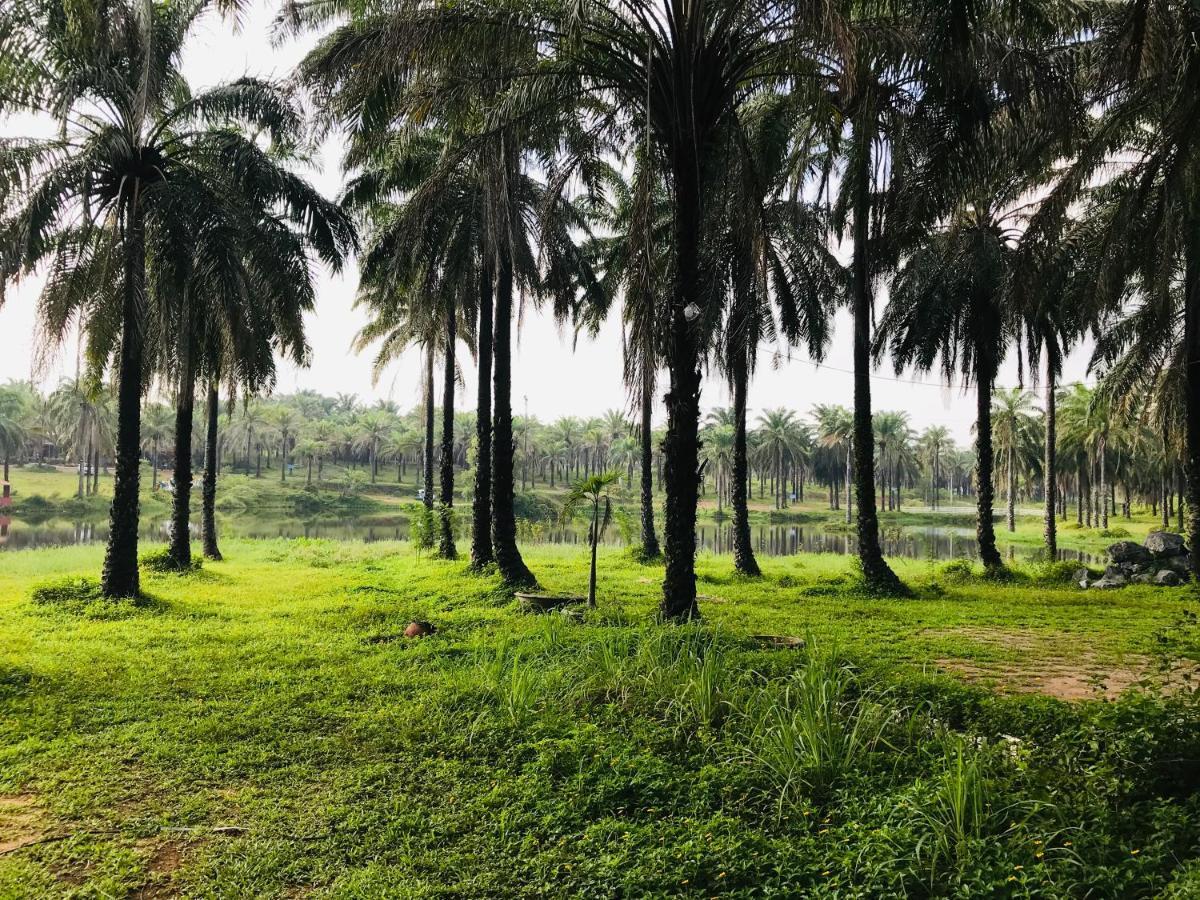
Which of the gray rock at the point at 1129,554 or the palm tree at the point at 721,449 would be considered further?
the palm tree at the point at 721,449

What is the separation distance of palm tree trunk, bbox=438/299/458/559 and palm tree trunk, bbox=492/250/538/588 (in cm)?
401

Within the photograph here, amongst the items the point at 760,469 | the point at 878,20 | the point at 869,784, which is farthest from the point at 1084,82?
the point at 760,469

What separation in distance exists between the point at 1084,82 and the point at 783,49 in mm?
4864

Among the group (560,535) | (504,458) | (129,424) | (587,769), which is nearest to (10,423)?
(560,535)

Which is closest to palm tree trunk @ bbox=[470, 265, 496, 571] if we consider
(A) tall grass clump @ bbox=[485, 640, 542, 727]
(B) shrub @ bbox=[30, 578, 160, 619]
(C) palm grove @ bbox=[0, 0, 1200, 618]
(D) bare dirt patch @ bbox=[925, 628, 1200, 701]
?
(C) palm grove @ bbox=[0, 0, 1200, 618]

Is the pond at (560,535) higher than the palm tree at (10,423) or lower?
lower

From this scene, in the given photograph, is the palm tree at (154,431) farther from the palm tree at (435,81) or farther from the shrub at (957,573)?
the shrub at (957,573)

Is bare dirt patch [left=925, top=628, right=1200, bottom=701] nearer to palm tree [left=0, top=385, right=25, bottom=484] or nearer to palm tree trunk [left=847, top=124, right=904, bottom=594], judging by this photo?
palm tree trunk [left=847, top=124, right=904, bottom=594]

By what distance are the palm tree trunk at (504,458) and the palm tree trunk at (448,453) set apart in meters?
4.01

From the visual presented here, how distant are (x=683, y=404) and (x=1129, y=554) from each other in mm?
14586

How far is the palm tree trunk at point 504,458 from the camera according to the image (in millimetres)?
13953

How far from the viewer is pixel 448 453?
1969 cm

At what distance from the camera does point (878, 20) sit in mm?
8383

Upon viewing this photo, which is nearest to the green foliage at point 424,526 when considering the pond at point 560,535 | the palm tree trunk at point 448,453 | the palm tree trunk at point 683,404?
the palm tree trunk at point 448,453
